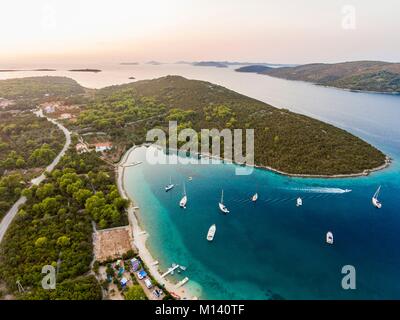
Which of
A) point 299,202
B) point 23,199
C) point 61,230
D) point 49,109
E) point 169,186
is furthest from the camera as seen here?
point 49,109

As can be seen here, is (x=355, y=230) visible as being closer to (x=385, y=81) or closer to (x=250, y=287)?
(x=250, y=287)

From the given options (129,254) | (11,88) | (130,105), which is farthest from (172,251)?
(11,88)

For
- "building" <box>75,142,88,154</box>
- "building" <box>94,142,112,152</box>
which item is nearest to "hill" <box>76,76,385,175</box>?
"building" <box>94,142,112,152</box>

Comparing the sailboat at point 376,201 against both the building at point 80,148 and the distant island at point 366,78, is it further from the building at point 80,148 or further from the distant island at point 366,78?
the distant island at point 366,78

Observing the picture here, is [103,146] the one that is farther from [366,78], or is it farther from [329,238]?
[366,78]

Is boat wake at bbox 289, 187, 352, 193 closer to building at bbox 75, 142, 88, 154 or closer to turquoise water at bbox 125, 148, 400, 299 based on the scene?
turquoise water at bbox 125, 148, 400, 299

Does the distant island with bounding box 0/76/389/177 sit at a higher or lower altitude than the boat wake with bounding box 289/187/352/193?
higher

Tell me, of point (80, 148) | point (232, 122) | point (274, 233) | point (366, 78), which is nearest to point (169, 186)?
point (274, 233)
